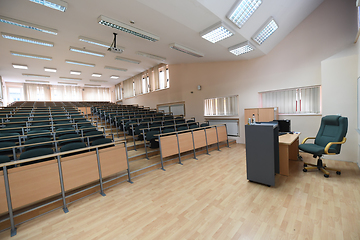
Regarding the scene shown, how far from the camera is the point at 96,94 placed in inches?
608

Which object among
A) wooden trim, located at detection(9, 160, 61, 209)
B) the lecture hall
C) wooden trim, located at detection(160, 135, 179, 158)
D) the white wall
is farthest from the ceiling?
wooden trim, located at detection(9, 160, 61, 209)

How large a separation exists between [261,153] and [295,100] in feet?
11.4

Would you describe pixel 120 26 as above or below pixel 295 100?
above

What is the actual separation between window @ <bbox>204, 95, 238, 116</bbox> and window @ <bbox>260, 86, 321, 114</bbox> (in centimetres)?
114

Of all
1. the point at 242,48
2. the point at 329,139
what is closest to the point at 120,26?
the point at 242,48

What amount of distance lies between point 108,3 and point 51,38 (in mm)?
3210

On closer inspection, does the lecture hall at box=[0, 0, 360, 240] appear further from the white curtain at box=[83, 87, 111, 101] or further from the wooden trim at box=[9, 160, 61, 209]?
the white curtain at box=[83, 87, 111, 101]

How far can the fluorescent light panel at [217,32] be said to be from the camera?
146 inches

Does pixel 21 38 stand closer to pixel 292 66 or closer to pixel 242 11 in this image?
pixel 242 11

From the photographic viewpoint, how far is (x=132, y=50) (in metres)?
6.18

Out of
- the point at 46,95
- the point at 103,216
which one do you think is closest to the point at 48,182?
the point at 103,216

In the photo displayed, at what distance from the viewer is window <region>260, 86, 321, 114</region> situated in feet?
15.4

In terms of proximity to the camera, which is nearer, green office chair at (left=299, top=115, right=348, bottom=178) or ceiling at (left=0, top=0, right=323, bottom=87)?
green office chair at (left=299, top=115, right=348, bottom=178)

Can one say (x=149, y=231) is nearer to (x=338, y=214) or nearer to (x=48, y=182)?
(x=48, y=182)
